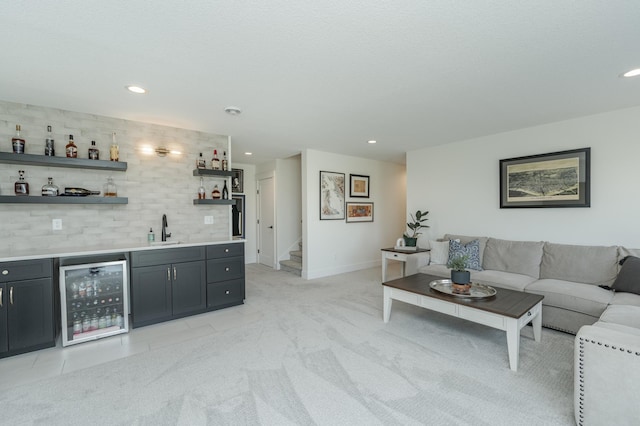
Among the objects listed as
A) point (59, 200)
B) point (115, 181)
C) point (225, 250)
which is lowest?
point (225, 250)

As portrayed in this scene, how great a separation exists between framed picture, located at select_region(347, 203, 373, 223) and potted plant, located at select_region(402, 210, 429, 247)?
42.1 inches

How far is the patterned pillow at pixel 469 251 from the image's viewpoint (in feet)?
13.0

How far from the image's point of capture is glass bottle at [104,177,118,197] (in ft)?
11.1

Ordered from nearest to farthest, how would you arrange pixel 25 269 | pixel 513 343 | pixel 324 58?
pixel 324 58, pixel 513 343, pixel 25 269

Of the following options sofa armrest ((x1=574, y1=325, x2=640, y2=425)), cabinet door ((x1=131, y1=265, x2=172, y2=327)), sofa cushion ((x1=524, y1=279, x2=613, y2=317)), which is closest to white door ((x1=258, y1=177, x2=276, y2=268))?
cabinet door ((x1=131, y1=265, x2=172, y2=327))

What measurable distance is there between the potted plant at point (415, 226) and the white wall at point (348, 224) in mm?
1192

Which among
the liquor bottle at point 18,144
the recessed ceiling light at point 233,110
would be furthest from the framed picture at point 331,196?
the liquor bottle at point 18,144

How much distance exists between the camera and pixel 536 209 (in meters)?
3.94

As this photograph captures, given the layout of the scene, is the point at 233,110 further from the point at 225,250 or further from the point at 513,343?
the point at 513,343

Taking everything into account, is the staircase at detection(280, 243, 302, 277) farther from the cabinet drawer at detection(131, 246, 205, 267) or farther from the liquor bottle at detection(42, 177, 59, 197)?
the liquor bottle at detection(42, 177, 59, 197)

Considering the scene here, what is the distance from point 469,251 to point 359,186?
2.68m

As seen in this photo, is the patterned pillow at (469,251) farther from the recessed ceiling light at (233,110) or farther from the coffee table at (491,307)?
the recessed ceiling light at (233,110)

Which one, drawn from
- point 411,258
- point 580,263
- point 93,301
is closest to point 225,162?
point 93,301

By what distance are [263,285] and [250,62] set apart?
12.0 feet
